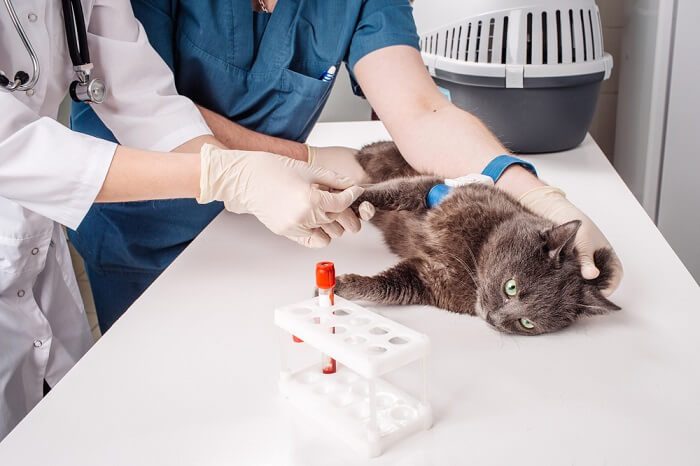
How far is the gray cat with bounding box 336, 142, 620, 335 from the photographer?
108cm

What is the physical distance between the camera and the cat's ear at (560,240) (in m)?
1.09

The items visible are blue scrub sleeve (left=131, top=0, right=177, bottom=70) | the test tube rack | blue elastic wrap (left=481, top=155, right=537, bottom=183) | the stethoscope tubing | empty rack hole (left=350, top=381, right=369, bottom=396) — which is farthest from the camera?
blue scrub sleeve (left=131, top=0, right=177, bottom=70)

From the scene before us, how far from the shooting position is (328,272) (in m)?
0.91

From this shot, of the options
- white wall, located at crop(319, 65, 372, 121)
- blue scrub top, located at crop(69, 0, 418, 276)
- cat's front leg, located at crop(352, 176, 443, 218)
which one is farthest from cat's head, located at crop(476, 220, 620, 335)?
white wall, located at crop(319, 65, 372, 121)

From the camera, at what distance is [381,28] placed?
5.25ft

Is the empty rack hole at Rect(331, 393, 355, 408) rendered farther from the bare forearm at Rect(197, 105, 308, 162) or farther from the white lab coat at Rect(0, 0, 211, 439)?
the bare forearm at Rect(197, 105, 308, 162)

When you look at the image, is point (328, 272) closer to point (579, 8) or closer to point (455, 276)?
point (455, 276)

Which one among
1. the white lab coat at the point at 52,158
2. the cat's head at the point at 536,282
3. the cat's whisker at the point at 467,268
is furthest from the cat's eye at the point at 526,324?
the white lab coat at the point at 52,158

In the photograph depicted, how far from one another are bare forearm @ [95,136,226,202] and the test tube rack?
415 mm

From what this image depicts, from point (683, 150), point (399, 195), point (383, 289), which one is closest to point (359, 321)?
point (383, 289)

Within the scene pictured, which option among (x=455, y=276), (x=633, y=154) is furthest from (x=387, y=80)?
(x=633, y=154)

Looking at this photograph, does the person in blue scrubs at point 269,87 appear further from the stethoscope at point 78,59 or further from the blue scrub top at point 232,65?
the stethoscope at point 78,59

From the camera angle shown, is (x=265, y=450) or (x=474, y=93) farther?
(x=474, y=93)

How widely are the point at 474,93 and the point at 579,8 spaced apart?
1.29 ft
